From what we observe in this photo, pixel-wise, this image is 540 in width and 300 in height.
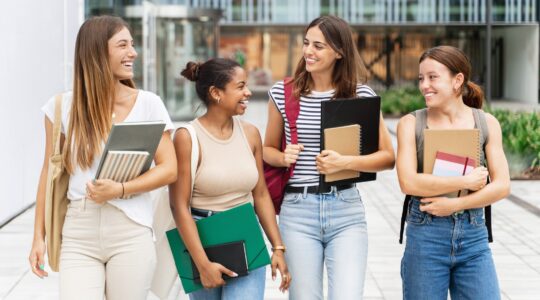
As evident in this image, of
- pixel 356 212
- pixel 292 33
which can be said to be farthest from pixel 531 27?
pixel 356 212

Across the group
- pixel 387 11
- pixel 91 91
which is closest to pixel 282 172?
pixel 91 91

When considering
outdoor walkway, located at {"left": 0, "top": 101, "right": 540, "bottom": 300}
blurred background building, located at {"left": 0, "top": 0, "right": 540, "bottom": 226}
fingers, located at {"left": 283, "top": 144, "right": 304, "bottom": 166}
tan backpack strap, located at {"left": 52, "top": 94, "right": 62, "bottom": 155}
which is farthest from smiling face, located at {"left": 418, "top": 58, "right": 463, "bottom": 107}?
blurred background building, located at {"left": 0, "top": 0, "right": 540, "bottom": 226}

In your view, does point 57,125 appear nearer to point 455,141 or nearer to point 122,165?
point 122,165

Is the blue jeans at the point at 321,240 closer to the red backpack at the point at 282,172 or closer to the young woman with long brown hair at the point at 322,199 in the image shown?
the young woman with long brown hair at the point at 322,199

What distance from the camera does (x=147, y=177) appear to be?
3926mm

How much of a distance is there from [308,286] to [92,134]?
3.84 ft

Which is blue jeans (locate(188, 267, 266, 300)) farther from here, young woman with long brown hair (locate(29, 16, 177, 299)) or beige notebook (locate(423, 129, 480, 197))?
beige notebook (locate(423, 129, 480, 197))

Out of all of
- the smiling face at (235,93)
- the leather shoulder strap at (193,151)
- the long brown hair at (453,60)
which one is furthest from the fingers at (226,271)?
the long brown hair at (453,60)

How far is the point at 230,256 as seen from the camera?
13.8 feet

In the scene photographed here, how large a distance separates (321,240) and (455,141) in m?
0.77

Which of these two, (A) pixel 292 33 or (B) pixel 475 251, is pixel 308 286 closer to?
(B) pixel 475 251

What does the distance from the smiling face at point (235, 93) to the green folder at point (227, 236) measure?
0.42 metres

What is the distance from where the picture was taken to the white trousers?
12.8 feet

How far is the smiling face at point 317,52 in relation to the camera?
445 cm
